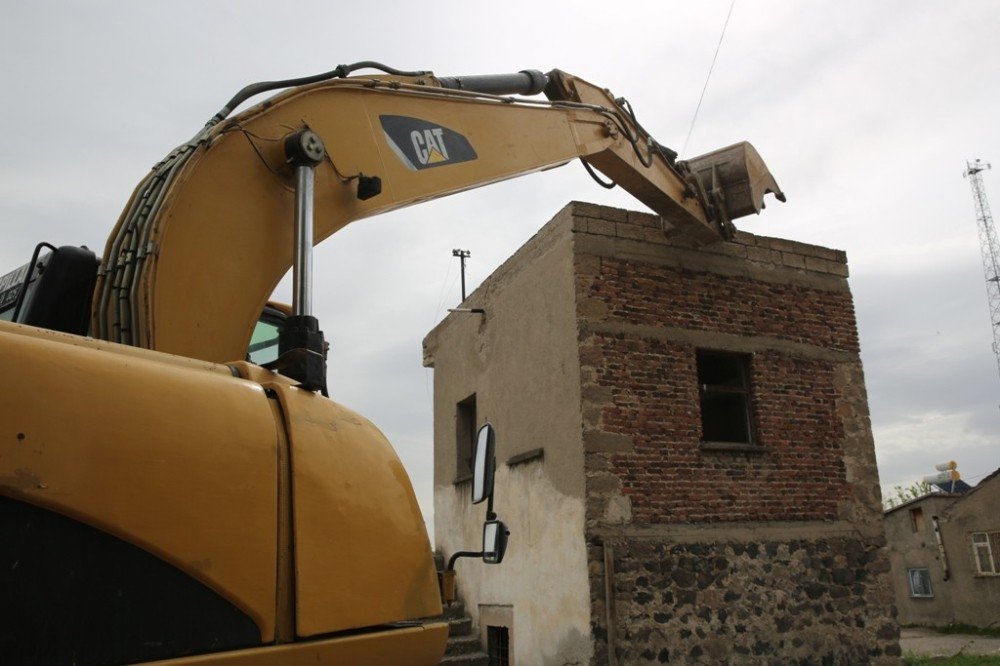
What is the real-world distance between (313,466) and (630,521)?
261 inches

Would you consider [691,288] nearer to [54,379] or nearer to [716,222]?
[716,222]

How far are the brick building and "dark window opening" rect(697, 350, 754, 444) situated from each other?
3 centimetres

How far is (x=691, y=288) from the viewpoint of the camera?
9883mm

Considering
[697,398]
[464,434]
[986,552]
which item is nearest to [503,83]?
[697,398]

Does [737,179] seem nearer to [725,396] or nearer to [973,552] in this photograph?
[725,396]

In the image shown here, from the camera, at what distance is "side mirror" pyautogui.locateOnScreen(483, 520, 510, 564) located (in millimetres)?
3188

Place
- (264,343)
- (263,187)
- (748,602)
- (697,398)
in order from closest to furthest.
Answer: (263,187) → (264,343) → (748,602) → (697,398)

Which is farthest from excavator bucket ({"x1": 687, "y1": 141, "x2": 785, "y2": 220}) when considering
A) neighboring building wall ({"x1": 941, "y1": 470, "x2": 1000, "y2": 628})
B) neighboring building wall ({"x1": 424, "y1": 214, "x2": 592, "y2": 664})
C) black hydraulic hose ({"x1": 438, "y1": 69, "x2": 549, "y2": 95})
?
neighboring building wall ({"x1": 941, "y1": 470, "x2": 1000, "y2": 628})

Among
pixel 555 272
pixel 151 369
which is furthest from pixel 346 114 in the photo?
pixel 555 272

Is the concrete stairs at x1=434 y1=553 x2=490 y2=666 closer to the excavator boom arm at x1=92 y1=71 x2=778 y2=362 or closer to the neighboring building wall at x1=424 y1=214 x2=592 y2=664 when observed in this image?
the neighboring building wall at x1=424 y1=214 x2=592 y2=664

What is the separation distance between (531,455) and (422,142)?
224 inches

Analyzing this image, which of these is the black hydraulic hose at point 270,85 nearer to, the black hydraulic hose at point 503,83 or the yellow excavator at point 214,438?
the yellow excavator at point 214,438

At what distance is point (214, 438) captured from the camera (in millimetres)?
2225

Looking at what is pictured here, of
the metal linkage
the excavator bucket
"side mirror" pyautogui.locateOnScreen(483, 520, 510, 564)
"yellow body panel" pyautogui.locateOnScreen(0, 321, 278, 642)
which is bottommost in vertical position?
"side mirror" pyautogui.locateOnScreen(483, 520, 510, 564)
